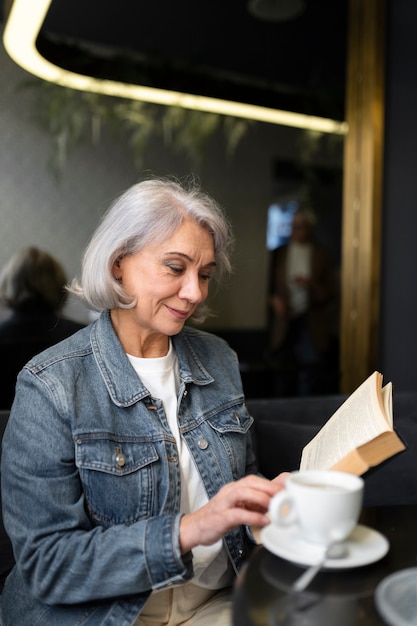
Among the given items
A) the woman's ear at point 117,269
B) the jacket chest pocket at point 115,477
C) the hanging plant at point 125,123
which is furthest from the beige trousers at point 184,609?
the hanging plant at point 125,123

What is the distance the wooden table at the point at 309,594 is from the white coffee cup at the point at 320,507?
5 cm

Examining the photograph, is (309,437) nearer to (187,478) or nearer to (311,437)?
(311,437)

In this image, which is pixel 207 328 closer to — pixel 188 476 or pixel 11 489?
pixel 188 476

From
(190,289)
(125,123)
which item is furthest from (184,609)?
(125,123)

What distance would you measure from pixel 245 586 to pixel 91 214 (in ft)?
5.77

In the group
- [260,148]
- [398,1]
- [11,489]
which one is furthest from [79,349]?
[398,1]

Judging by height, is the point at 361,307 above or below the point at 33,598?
above

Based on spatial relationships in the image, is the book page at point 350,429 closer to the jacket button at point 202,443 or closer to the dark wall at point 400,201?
the jacket button at point 202,443

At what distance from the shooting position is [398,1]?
293 centimetres

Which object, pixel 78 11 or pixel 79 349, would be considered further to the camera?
pixel 78 11

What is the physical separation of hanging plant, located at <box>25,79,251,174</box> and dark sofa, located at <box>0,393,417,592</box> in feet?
3.43

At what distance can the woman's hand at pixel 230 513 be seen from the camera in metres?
0.97

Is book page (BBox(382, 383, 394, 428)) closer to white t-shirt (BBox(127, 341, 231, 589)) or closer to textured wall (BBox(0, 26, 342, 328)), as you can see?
white t-shirt (BBox(127, 341, 231, 589))

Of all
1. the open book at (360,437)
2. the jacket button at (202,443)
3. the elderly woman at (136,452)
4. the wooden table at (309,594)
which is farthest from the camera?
the jacket button at (202,443)
